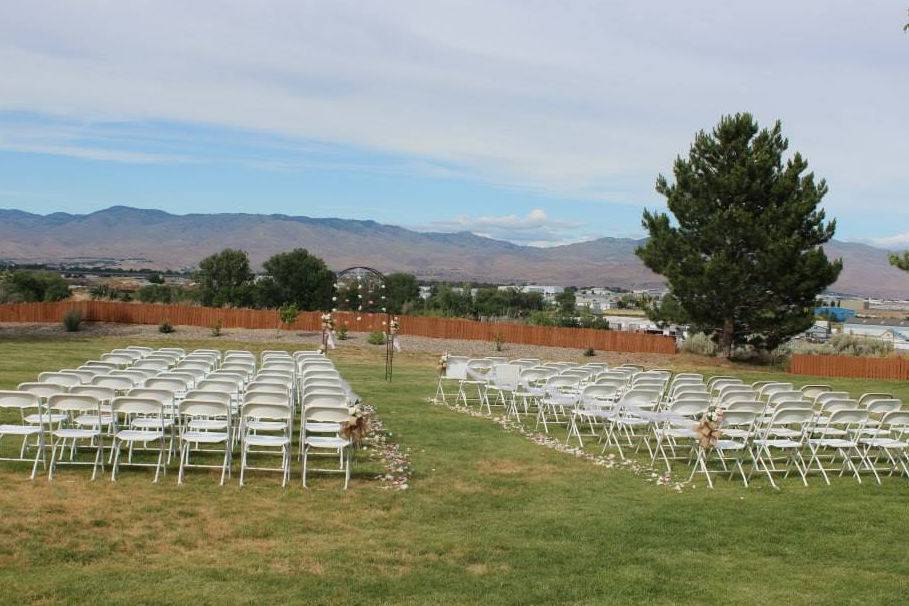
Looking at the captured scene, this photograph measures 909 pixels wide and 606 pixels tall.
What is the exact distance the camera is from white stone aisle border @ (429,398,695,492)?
400 inches

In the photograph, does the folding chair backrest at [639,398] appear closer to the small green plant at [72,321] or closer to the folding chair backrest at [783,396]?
A: the folding chair backrest at [783,396]

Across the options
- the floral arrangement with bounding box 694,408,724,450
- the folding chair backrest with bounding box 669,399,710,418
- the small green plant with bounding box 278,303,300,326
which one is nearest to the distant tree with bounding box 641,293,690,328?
the small green plant with bounding box 278,303,300,326

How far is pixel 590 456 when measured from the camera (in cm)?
1160

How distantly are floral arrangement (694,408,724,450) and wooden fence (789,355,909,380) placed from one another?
23446 mm

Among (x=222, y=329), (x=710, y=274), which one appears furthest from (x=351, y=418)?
(x=222, y=329)

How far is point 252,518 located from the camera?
786cm

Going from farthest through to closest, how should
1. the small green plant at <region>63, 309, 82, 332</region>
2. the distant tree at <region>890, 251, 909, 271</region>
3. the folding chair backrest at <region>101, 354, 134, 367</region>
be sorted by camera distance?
the small green plant at <region>63, 309, 82, 332</region> < the distant tree at <region>890, 251, 909, 271</region> < the folding chair backrest at <region>101, 354, 134, 367</region>

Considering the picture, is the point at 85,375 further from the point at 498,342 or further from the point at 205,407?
the point at 498,342

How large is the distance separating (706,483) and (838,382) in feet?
62.5

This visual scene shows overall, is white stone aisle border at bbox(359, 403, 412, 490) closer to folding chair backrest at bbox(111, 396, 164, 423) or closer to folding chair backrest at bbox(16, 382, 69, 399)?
folding chair backrest at bbox(111, 396, 164, 423)

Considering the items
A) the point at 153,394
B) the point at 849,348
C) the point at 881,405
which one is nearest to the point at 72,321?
the point at 153,394

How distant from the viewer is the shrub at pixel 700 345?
1507 inches

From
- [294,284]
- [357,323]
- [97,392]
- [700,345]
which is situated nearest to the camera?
[97,392]

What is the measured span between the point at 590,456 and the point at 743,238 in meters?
23.8
